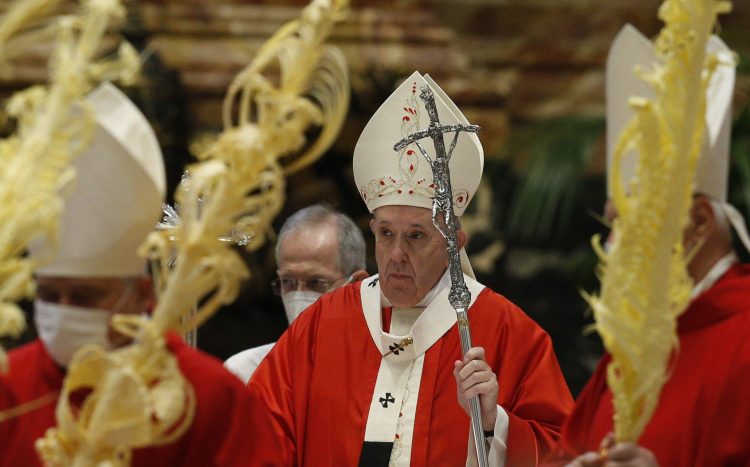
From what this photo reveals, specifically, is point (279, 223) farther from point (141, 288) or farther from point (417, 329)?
point (141, 288)

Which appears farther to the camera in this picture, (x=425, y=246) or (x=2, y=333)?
(x=425, y=246)

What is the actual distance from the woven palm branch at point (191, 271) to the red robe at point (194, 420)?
22 cm

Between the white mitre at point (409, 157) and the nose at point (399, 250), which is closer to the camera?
the nose at point (399, 250)

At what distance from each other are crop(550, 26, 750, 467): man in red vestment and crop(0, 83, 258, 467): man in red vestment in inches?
39.4

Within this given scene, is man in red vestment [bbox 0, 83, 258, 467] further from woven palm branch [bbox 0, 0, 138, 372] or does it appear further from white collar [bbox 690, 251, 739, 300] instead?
white collar [bbox 690, 251, 739, 300]

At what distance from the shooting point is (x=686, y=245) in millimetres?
4133

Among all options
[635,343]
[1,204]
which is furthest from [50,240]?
[635,343]

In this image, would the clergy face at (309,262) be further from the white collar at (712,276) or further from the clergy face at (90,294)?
the white collar at (712,276)

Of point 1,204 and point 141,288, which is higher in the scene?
point 1,204

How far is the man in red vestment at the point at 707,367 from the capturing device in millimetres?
4008

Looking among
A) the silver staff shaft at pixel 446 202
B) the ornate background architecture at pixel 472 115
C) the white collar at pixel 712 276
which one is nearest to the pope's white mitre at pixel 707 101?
the white collar at pixel 712 276

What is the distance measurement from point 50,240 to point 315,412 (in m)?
2.05

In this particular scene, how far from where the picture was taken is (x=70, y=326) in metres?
4.07

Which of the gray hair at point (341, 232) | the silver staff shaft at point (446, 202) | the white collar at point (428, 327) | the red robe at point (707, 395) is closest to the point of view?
the red robe at point (707, 395)
